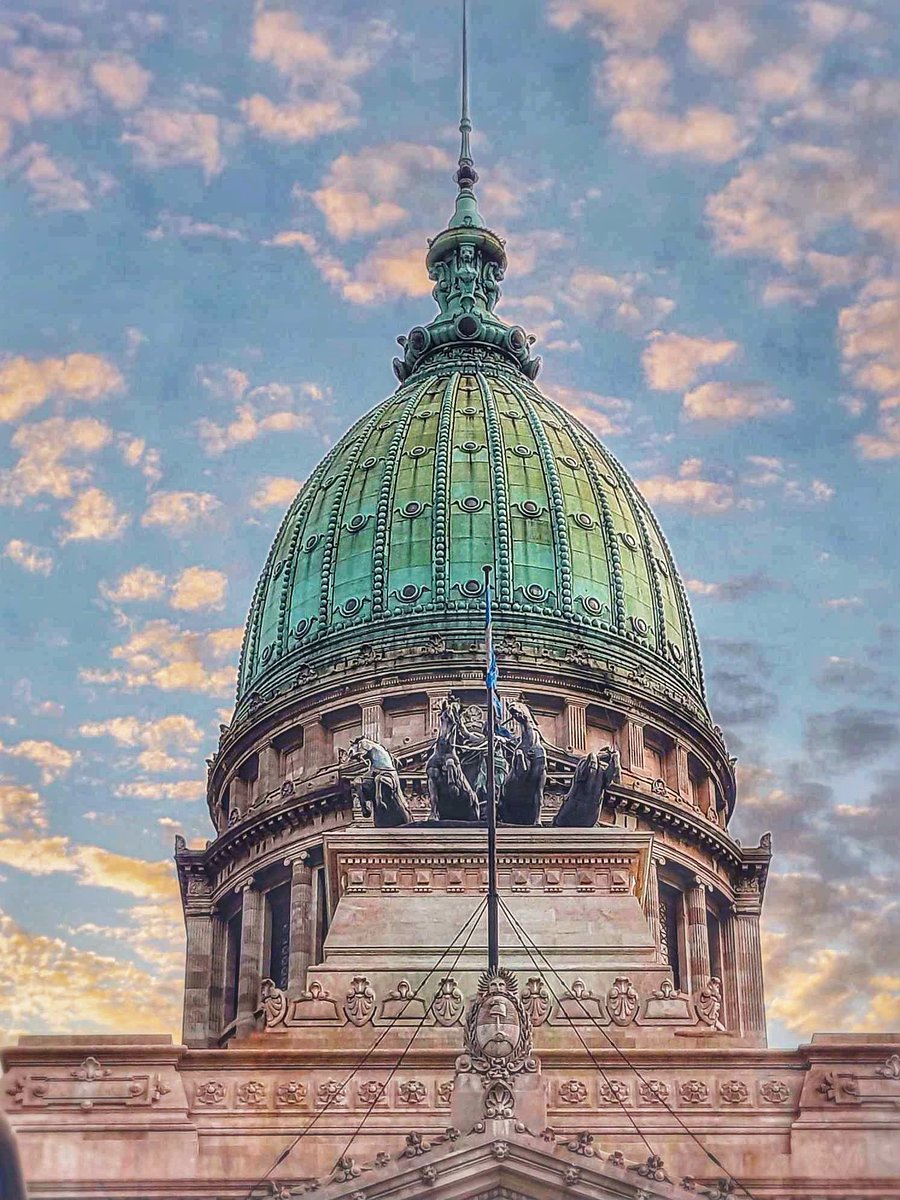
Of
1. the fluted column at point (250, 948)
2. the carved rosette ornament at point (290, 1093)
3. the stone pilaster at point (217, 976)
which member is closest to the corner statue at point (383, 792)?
the carved rosette ornament at point (290, 1093)

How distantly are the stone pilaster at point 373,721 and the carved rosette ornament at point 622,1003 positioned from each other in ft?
101

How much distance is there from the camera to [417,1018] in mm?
50938

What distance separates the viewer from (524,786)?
62750 mm

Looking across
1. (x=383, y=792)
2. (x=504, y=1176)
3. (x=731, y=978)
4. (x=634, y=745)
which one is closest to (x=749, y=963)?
(x=731, y=978)

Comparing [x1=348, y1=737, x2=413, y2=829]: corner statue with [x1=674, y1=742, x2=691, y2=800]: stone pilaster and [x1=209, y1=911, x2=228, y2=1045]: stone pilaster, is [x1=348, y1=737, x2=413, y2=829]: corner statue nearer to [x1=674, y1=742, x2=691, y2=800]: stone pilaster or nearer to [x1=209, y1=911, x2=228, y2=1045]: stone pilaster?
[x1=209, y1=911, x2=228, y2=1045]: stone pilaster

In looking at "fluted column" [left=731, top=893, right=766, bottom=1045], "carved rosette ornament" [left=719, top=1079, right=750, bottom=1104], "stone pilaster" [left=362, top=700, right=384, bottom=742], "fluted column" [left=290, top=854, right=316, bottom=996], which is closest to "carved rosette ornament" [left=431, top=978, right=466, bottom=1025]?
"carved rosette ornament" [left=719, top=1079, right=750, bottom=1104]

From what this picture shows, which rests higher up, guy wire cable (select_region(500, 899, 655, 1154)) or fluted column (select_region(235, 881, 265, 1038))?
fluted column (select_region(235, 881, 265, 1038))

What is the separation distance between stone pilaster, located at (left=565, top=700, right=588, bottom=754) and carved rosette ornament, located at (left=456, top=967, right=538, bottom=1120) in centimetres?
3689

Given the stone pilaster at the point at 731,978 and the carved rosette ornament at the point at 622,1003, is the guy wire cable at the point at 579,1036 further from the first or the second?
the stone pilaster at the point at 731,978

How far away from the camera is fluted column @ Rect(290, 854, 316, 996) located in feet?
251

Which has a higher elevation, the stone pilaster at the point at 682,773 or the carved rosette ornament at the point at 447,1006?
the stone pilaster at the point at 682,773

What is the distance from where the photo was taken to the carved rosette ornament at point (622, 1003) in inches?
2000

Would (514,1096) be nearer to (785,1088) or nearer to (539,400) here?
(785,1088)

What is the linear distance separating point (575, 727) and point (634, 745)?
8.45 ft
